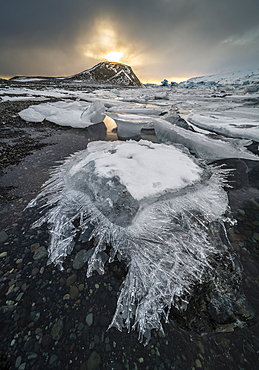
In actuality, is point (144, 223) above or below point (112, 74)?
below

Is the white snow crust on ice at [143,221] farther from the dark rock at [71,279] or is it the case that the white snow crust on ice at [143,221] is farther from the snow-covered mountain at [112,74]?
the snow-covered mountain at [112,74]

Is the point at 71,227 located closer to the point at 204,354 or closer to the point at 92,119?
the point at 204,354

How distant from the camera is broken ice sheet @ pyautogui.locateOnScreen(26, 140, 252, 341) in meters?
0.80

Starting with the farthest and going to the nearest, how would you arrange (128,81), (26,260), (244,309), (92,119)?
(128,81), (92,119), (26,260), (244,309)

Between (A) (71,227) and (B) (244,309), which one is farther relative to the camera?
(A) (71,227)

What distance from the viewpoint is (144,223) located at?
107cm

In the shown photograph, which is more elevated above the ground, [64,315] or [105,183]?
[105,183]

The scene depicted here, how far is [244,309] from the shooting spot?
792mm

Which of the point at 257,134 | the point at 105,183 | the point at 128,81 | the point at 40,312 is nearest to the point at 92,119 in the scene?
the point at 105,183

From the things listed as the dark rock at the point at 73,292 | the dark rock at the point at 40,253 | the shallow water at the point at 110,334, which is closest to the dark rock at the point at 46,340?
the shallow water at the point at 110,334

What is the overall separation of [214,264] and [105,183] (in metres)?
0.96

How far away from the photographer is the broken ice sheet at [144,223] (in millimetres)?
804

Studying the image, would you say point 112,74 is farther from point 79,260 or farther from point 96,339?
point 96,339

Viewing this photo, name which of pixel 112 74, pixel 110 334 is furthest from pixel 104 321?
pixel 112 74
